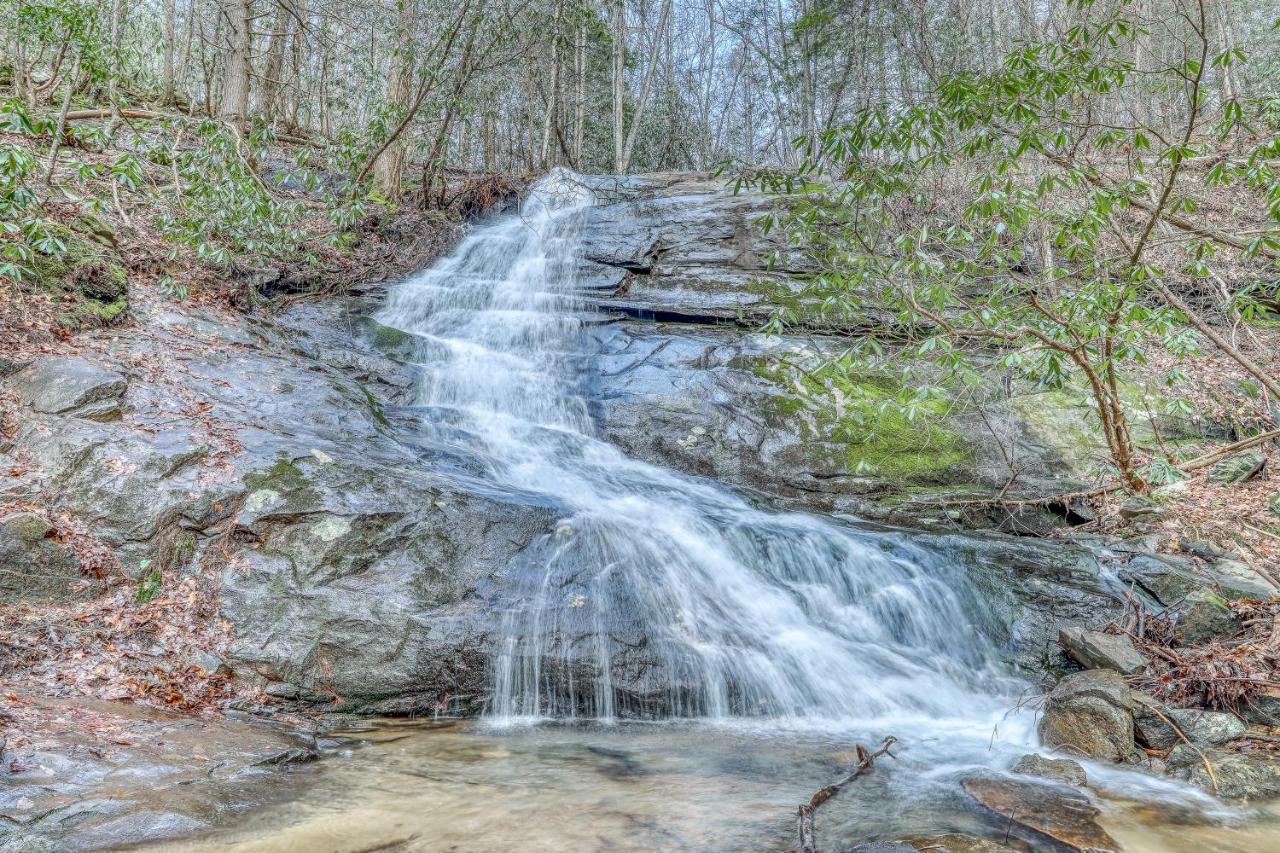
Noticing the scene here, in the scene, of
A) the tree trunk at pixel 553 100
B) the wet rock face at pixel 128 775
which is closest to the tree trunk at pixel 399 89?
the tree trunk at pixel 553 100

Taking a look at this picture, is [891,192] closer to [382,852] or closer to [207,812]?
[382,852]

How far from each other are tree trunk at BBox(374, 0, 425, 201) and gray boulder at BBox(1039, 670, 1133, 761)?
10.6 m

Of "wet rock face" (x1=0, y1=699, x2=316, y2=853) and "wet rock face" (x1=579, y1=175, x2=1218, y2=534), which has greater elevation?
"wet rock face" (x1=579, y1=175, x2=1218, y2=534)

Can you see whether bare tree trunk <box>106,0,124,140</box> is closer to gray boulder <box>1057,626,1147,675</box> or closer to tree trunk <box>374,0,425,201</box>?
tree trunk <box>374,0,425,201</box>

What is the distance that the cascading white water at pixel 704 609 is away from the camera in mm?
5090

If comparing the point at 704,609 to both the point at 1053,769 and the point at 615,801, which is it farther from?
the point at 1053,769

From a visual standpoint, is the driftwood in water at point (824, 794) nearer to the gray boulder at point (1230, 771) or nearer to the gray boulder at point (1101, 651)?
the gray boulder at point (1230, 771)

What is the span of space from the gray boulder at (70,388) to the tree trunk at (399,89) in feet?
19.7

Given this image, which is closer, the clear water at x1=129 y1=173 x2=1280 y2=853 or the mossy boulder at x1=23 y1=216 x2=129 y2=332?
the clear water at x1=129 y1=173 x2=1280 y2=853

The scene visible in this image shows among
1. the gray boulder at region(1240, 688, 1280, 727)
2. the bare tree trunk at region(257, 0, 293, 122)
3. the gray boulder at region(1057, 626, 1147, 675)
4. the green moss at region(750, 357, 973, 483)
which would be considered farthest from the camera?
the bare tree trunk at region(257, 0, 293, 122)

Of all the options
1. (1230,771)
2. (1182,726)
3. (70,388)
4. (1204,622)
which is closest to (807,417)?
A: (1204,622)

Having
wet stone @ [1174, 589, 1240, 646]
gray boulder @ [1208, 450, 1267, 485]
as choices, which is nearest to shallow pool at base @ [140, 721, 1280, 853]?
wet stone @ [1174, 589, 1240, 646]

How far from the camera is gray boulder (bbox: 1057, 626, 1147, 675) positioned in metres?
5.29

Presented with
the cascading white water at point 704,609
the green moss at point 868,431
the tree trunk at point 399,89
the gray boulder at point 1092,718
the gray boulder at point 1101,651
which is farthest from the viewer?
the tree trunk at point 399,89
